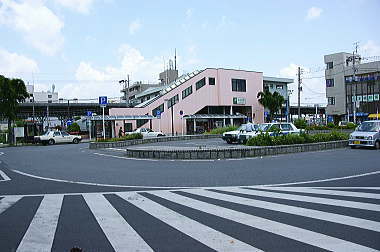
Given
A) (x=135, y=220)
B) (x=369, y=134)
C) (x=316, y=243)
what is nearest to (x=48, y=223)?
(x=135, y=220)

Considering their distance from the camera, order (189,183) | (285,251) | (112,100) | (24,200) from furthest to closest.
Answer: (112,100)
(189,183)
(24,200)
(285,251)

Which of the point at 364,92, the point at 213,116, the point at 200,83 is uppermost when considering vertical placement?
the point at 200,83

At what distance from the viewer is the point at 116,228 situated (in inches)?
207

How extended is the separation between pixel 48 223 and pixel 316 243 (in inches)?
168

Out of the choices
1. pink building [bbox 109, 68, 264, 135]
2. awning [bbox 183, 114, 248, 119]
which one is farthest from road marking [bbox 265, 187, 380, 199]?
awning [bbox 183, 114, 248, 119]

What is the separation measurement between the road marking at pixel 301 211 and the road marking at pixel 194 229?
1.51m

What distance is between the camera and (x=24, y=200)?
7746 millimetres

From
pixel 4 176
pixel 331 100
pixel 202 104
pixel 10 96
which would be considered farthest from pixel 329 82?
pixel 4 176

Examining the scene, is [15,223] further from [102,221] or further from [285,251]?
[285,251]

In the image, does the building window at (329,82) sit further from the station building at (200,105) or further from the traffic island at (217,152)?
the traffic island at (217,152)

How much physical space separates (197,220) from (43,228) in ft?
8.21

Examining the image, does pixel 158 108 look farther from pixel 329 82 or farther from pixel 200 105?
pixel 329 82

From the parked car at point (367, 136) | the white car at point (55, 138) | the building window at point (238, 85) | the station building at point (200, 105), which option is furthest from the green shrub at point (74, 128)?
the parked car at point (367, 136)

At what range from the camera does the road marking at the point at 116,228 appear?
445 centimetres
